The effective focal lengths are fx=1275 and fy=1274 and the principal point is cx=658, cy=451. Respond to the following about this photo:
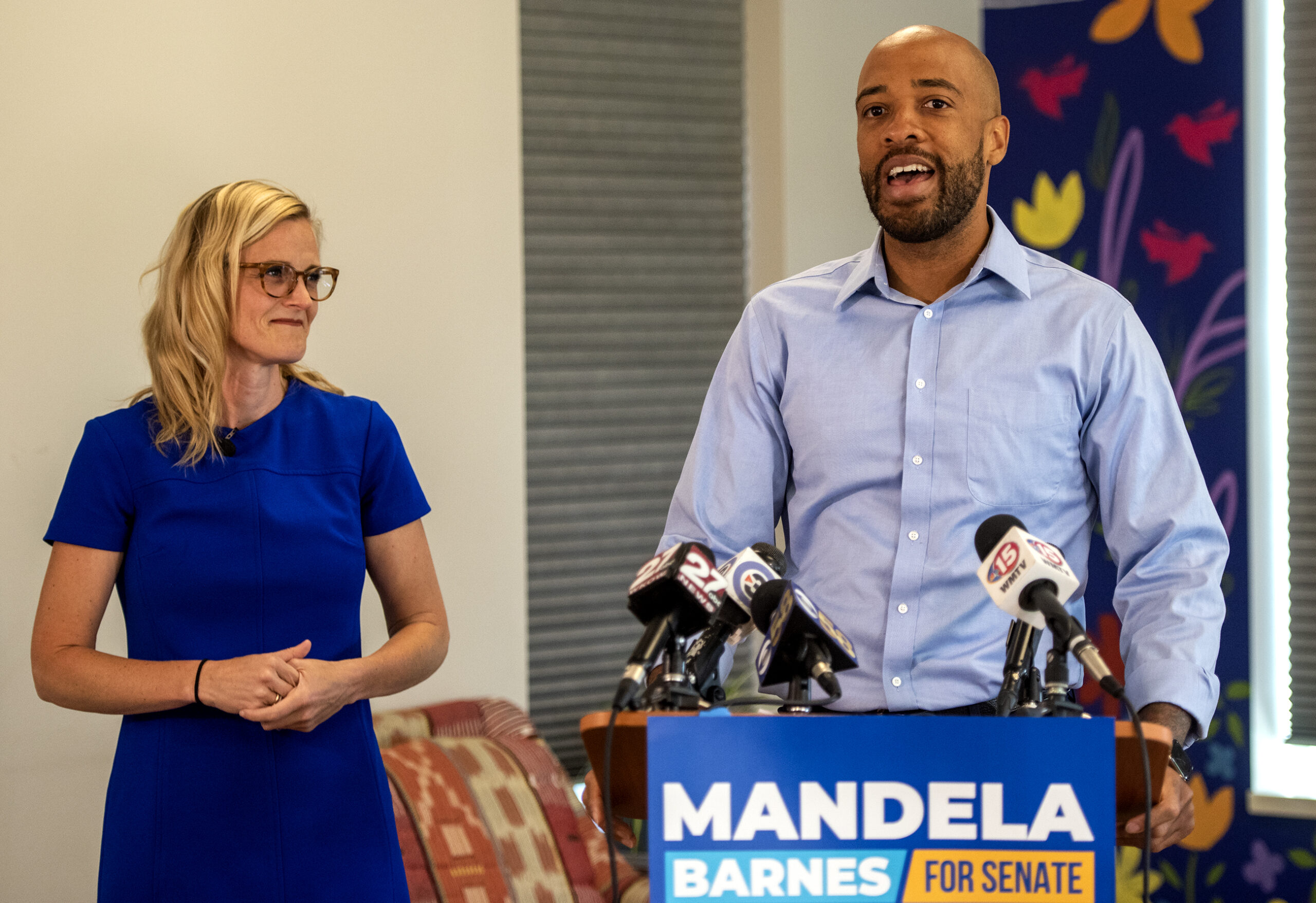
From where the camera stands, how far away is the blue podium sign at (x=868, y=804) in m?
1.01

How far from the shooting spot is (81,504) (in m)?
1.72

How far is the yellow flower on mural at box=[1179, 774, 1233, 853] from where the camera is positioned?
3018mm

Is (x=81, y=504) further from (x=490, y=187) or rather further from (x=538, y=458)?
(x=538, y=458)

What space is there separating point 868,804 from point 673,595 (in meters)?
0.23

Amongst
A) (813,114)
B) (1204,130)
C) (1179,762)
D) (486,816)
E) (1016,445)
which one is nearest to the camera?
(1179,762)

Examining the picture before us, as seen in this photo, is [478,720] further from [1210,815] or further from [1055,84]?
[1055,84]

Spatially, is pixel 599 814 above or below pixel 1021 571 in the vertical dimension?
below

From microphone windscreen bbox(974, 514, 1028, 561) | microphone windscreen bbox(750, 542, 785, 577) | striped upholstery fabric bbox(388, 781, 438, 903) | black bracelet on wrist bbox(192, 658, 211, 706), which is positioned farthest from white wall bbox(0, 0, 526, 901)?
microphone windscreen bbox(974, 514, 1028, 561)

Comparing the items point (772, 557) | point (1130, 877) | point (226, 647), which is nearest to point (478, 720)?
point (226, 647)

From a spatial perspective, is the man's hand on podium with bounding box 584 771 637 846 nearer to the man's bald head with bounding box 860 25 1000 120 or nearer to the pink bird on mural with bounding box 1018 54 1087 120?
the man's bald head with bounding box 860 25 1000 120

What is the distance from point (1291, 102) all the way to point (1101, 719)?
2544 mm

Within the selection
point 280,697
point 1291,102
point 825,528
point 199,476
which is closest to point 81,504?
point 199,476

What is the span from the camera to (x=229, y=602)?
1.75 meters

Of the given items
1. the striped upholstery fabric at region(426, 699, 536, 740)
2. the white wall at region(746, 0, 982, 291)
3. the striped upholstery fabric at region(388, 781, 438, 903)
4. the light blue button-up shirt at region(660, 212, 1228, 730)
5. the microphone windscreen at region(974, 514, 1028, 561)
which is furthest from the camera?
the white wall at region(746, 0, 982, 291)
